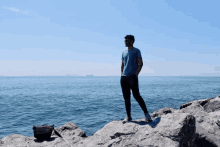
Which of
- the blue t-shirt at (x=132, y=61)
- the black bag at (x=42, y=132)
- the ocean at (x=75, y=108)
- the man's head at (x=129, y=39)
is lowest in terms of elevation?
the ocean at (x=75, y=108)

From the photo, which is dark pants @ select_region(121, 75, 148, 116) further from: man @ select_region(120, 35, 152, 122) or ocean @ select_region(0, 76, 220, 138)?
ocean @ select_region(0, 76, 220, 138)

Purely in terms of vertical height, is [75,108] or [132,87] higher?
[132,87]

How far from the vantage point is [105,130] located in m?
5.85

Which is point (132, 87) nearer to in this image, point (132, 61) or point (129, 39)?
point (132, 61)

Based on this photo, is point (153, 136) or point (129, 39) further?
point (129, 39)

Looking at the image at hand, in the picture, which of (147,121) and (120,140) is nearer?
(120,140)

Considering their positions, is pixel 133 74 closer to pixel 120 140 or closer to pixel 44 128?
pixel 120 140

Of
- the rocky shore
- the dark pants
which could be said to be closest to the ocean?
the rocky shore

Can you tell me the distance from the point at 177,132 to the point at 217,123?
387 centimetres

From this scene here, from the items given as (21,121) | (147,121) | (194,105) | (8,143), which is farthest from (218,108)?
(21,121)

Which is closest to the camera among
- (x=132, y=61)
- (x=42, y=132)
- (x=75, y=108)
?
(x=132, y=61)

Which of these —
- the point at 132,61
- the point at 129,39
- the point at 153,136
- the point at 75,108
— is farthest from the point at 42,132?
the point at 75,108

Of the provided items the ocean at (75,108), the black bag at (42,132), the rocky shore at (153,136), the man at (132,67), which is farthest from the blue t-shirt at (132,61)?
the ocean at (75,108)

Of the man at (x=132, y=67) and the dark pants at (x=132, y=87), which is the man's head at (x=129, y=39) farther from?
the dark pants at (x=132, y=87)
